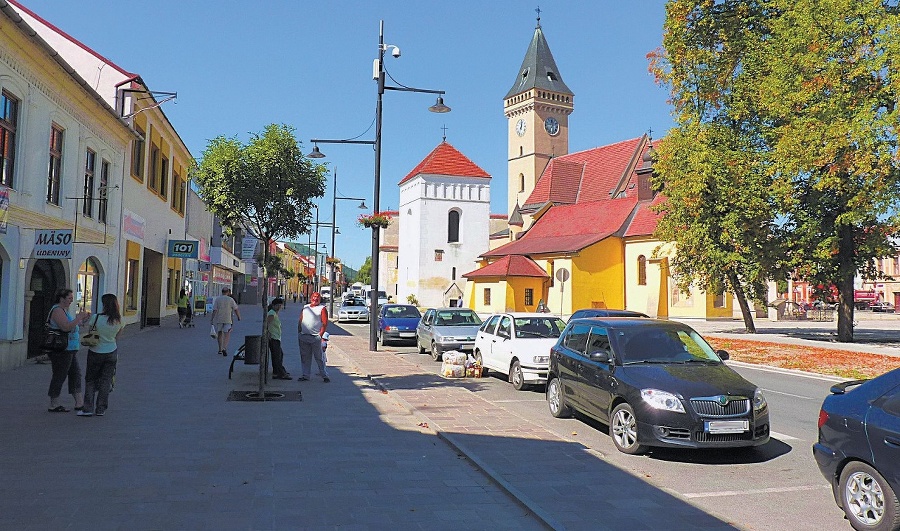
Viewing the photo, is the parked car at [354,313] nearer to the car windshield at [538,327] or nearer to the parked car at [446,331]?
the parked car at [446,331]

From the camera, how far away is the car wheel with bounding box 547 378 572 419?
31.5 ft

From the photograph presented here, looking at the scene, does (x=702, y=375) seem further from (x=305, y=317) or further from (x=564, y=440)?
(x=305, y=317)

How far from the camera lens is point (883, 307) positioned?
7606 centimetres

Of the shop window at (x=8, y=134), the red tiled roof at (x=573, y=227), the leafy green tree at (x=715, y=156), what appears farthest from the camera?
the red tiled roof at (x=573, y=227)

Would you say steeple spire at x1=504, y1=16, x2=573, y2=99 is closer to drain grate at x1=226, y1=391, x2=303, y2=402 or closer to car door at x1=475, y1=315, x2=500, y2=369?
car door at x1=475, y1=315, x2=500, y2=369

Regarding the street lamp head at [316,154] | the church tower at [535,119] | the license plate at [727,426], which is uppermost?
the church tower at [535,119]

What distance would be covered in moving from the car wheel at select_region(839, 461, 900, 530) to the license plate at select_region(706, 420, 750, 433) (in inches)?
69.4

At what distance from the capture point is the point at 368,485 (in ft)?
19.2

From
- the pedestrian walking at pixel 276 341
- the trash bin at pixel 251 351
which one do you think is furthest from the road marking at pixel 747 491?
the trash bin at pixel 251 351

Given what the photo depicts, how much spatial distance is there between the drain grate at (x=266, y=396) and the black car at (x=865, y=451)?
7.55 metres

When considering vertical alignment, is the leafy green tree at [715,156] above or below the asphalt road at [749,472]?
above

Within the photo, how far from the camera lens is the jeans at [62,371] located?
8930 millimetres

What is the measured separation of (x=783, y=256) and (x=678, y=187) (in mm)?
5045

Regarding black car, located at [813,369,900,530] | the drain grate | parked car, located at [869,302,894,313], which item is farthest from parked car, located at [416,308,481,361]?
parked car, located at [869,302,894,313]
